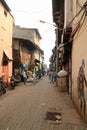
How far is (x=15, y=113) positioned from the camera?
1268cm

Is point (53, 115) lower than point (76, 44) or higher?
lower

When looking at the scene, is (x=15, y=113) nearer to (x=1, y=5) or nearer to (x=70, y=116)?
(x=70, y=116)

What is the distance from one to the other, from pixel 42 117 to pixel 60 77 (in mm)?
12161

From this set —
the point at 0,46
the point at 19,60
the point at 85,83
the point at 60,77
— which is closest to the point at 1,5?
the point at 0,46

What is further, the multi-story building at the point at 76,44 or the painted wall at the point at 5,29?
the painted wall at the point at 5,29

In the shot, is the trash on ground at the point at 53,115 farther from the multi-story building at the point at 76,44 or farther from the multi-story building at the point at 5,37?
the multi-story building at the point at 5,37

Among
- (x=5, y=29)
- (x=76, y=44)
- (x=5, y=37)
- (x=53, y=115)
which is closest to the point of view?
(x=53, y=115)

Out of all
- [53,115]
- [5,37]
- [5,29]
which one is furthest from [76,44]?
[5,37]

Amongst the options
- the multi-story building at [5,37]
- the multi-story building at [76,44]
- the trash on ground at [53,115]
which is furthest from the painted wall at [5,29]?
the trash on ground at [53,115]

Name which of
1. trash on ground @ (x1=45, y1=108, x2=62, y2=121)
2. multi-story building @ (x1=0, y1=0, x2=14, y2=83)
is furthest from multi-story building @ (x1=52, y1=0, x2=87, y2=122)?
multi-story building @ (x1=0, y1=0, x2=14, y2=83)

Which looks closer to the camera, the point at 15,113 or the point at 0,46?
the point at 15,113

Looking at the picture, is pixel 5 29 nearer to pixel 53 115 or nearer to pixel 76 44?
pixel 76 44

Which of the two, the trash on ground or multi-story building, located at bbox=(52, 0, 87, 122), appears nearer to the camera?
multi-story building, located at bbox=(52, 0, 87, 122)

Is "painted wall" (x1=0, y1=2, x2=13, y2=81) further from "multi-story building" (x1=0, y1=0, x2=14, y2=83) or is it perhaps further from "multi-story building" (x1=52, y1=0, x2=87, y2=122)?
"multi-story building" (x1=52, y1=0, x2=87, y2=122)
